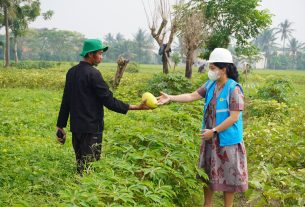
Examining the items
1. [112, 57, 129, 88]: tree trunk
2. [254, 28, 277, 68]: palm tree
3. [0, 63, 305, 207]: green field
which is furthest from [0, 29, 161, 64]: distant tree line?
[0, 63, 305, 207]: green field

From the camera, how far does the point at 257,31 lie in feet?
81.6

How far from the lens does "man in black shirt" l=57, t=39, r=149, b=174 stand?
395 centimetres

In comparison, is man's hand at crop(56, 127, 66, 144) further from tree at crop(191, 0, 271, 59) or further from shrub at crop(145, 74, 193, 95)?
tree at crop(191, 0, 271, 59)

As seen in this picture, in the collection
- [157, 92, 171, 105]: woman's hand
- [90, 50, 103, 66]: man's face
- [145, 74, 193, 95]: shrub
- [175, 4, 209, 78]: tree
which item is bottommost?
[145, 74, 193, 95]: shrub

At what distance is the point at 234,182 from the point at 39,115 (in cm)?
645

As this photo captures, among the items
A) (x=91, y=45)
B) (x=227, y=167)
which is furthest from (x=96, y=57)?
(x=227, y=167)

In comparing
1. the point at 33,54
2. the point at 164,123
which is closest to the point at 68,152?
the point at 164,123

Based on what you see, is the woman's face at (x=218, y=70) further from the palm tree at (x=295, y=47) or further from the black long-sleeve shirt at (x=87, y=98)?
the palm tree at (x=295, y=47)

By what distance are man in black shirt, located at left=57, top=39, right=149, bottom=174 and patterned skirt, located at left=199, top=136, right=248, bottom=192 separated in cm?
112

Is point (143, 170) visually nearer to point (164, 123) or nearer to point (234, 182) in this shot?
point (234, 182)

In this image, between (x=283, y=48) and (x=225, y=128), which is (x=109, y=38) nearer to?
(x=283, y=48)

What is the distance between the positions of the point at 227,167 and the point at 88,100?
1635mm

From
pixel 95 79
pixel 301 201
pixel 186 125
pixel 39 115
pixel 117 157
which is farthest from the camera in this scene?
pixel 39 115

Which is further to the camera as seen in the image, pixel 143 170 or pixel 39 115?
pixel 39 115
